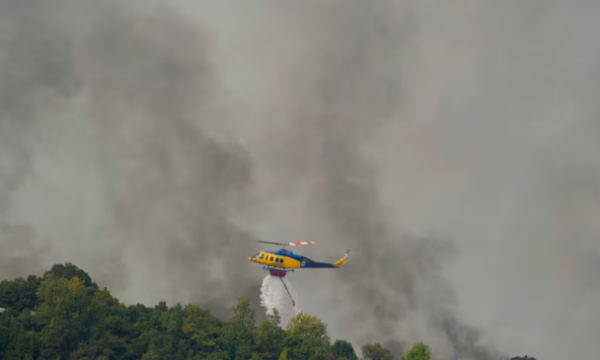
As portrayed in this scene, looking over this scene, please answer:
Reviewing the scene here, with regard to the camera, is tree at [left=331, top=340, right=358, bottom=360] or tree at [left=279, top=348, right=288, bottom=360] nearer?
tree at [left=279, top=348, right=288, bottom=360]

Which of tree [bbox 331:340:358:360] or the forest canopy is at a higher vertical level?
tree [bbox 331:340:358:360]

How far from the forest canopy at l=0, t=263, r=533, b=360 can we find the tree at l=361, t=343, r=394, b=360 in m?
0.20

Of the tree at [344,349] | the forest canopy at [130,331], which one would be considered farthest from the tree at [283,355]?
the tree at [344,349]

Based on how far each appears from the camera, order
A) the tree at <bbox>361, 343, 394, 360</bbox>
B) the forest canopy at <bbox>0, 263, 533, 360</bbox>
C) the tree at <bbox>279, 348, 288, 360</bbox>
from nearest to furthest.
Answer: the forest canopy at <bbox>0, 263, 533, 360</bbox> < the tree at <bbox>279, 348, 288, 360</bbox> < the tree at <bbox>361, 343, 394, 360</bbox>

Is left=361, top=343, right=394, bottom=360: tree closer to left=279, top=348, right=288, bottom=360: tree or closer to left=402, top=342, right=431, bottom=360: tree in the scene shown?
left=402, top=342, right=431, bottom=360: tree

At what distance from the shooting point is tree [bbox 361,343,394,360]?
189 meters

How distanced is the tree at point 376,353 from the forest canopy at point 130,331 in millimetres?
197

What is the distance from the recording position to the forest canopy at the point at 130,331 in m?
159

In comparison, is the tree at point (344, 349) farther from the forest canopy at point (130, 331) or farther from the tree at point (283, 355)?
the tree at point (283, 355)

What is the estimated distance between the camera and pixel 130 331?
559ft

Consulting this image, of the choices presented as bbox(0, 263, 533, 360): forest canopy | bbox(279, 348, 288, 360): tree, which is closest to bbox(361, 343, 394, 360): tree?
bbox(0, 263, 533, 360): forest canopy

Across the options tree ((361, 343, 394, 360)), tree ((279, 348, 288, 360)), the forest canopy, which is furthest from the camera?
tree ((361, 343, 394, 360))

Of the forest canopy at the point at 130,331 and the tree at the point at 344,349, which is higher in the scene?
the tree at the point at 344,349

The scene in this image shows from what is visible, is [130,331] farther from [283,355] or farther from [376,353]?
[376,353]
